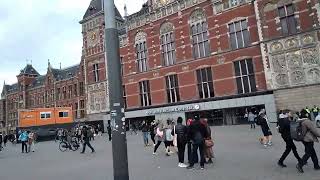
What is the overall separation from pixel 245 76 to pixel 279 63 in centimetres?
376

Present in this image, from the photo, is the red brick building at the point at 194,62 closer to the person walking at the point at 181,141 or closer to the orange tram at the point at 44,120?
the orange tram at the point at 44,120

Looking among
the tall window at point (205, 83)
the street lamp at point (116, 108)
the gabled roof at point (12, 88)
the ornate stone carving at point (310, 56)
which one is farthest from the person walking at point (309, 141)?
→ the gabled roof at point (12, 88)

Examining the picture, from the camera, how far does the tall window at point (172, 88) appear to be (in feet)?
121

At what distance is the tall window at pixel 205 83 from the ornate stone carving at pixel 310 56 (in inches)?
→ 378

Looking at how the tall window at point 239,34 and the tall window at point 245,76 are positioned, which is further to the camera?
the tall window at point 239,34

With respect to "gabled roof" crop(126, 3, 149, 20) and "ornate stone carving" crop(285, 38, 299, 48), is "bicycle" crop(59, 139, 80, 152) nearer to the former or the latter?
"ornate stone carving" crop(285, 38, 299, 48)

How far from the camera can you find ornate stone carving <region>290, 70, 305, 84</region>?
2747 centimetres

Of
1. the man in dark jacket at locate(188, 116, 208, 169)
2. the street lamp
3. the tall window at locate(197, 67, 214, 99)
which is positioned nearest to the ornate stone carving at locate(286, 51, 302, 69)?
the tall window at locate(197, 67, 214, 99)

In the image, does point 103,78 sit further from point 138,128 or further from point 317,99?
point 317,99

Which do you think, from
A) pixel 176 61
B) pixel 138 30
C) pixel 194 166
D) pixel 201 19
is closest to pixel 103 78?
pixel 138 30

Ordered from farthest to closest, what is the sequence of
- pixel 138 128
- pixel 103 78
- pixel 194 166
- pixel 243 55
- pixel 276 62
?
pixel 103 78
pixel 138 128
pixel 243 55
pixel 276 62
pixel 194 166

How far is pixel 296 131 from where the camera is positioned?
8.72 metres

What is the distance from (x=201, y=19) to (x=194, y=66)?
5090 millimetres

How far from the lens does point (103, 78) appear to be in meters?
45.8
